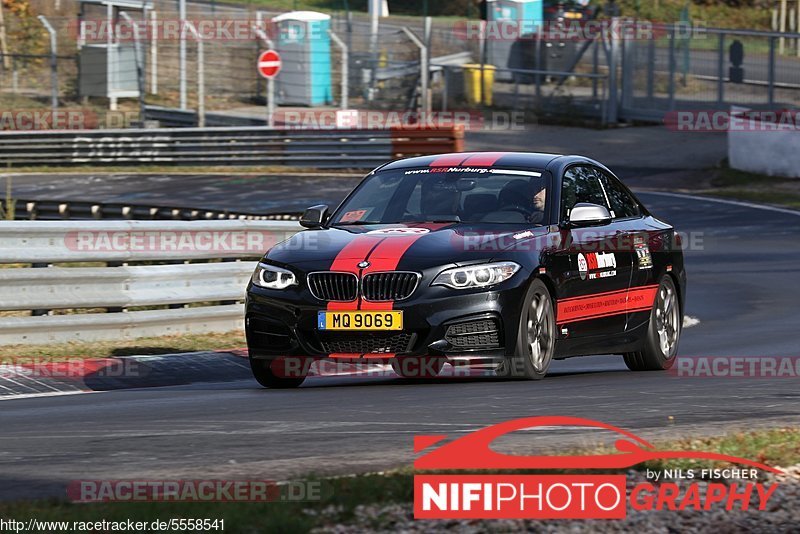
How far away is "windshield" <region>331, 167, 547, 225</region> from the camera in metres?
10.1

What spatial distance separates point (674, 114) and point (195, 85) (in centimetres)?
1253

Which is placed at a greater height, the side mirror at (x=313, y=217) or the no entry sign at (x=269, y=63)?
the no entry sign at (x=269, y=63)

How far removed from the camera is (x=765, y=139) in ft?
100

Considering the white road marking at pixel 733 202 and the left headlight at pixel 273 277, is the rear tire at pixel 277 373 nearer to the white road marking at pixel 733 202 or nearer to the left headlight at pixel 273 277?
the left headlight at pixel 273 277

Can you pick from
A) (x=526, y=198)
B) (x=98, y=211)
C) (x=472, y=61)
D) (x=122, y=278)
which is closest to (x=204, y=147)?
(x=472, y=61)

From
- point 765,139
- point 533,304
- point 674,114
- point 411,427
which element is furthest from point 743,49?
point 411,427

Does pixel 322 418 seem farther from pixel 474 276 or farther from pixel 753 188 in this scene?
pixel 753 188

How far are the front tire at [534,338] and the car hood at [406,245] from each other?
33 cm

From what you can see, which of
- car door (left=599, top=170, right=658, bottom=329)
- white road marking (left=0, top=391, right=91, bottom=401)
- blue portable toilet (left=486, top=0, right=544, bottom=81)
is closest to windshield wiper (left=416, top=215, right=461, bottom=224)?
car door (left=599, top=170, right=658, bottom=329)

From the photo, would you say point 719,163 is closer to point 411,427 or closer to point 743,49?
point 743,49

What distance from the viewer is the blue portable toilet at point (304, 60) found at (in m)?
39.7

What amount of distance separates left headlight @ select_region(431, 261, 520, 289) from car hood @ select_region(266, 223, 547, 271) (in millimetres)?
60

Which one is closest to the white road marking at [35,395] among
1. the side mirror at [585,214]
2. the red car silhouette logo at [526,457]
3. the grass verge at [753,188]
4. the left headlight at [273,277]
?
the left headlight at [273,277]

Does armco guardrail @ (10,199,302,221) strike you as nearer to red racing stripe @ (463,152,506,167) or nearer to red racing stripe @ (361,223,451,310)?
red racing stripe @ (463,152,506,167)
